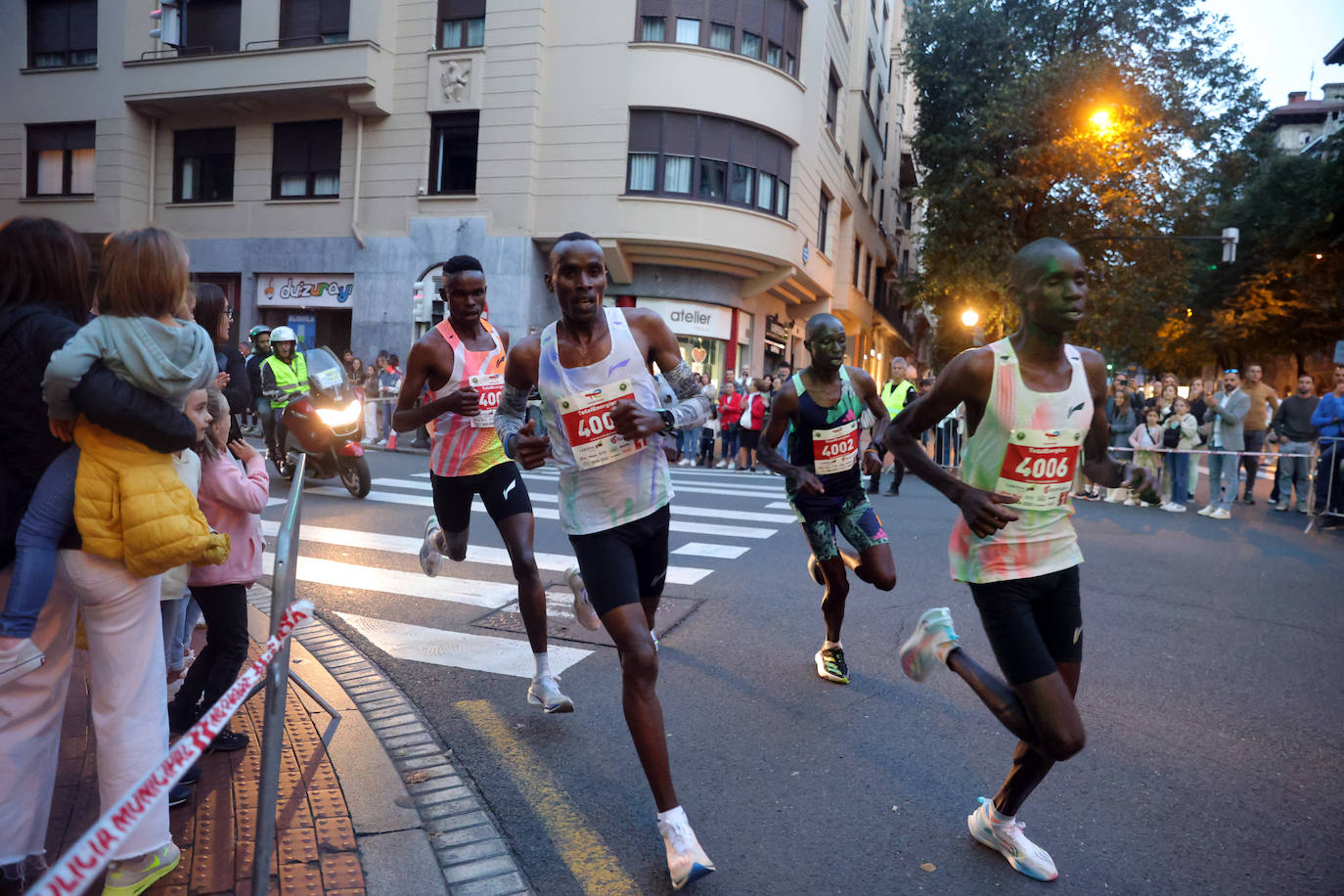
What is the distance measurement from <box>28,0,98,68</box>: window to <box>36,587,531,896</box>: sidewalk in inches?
1048

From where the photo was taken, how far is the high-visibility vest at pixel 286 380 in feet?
33.8

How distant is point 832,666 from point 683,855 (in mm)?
2280

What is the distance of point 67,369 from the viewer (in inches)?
98.0

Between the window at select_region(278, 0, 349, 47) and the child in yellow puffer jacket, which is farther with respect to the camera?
the window at select_region(278, 0, 349, 47)

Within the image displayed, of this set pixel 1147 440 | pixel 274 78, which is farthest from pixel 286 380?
pixel 274 78

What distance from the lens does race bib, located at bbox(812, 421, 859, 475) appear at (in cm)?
512

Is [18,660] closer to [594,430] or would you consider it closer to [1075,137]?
[594,430]

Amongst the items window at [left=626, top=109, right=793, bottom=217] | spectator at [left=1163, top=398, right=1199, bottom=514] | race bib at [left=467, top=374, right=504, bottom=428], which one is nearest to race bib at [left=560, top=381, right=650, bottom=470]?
race bib at [left=467, top=374, right=504, bottom=428]

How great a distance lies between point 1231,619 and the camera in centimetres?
682

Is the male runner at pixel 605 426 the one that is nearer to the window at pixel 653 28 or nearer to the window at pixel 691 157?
the window at pixel 691 157

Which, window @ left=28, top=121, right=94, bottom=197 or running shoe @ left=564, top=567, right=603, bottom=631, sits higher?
window @ left=28, top=121, right=94, bottom=197

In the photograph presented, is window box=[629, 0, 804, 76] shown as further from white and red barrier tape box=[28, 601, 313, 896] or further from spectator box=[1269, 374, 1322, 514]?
white and red barrier tape box=[28, 601, 313, 896]

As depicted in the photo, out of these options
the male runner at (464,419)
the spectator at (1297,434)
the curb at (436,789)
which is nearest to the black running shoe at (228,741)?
the curb at (436,789)

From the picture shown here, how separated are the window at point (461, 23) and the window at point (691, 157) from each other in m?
4.33
